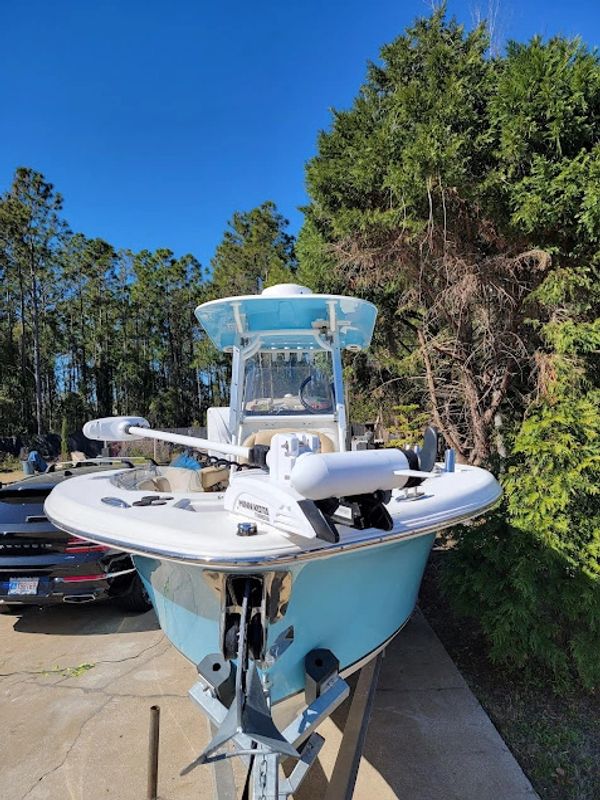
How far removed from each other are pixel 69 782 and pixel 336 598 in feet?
5.15

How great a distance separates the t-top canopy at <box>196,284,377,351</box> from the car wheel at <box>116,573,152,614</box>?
7.15 feet

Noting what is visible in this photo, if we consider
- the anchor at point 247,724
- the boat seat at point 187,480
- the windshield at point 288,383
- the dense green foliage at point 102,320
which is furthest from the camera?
the dense green foliage at point 102,320

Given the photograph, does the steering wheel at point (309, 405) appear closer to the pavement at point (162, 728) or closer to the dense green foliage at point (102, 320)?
the pavement at point (162, 728)

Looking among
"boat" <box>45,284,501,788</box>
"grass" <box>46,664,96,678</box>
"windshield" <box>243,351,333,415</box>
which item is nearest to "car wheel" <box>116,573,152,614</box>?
"grass" <box>46,664,96,678</box>

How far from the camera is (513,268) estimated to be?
4.89 metres

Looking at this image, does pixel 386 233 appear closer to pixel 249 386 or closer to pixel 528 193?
pixel 528 193

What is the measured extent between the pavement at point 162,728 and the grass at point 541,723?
14 centimetres

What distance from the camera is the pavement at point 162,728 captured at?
228 centimetres

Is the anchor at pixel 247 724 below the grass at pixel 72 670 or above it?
above

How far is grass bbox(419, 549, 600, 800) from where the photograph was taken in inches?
98.0

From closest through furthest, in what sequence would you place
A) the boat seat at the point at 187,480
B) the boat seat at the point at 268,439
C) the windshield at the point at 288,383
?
the boat seat at the point at 187,480
the boat seat at the point at 268,439
the windshield at the point at 288,383

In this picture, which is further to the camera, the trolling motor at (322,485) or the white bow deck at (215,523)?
the white bow deck at (215,523)

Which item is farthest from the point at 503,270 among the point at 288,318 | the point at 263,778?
the point at 263,778

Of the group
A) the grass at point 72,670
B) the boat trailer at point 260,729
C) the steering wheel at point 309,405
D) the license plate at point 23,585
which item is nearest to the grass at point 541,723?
the boat trailer at point 260,729
